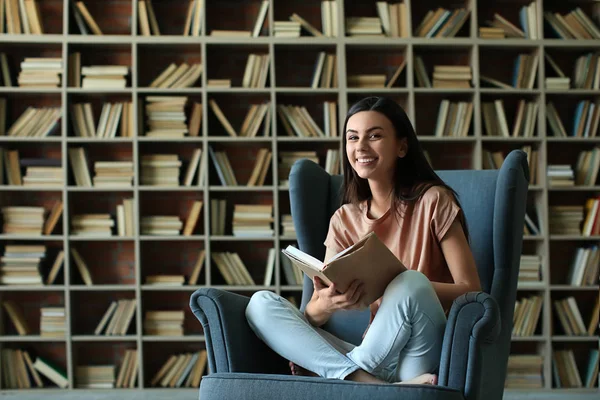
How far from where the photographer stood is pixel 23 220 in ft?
13.3

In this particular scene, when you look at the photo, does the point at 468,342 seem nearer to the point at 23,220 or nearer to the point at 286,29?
the point at 286,29

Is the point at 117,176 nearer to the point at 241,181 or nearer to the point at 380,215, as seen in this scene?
the point at 241,181

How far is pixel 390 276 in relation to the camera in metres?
1.90

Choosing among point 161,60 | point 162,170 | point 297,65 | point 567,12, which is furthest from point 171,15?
point 567,12

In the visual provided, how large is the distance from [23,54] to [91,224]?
1.08 metres

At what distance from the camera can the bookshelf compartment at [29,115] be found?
4.08 metres

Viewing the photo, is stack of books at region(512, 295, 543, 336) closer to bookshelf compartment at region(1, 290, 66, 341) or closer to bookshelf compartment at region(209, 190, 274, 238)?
bookshelf compartment at region(209, 190, 274, 238)

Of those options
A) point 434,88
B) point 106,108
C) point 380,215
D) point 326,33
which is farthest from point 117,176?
point 380,215

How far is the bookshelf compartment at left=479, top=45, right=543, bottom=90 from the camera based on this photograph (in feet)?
13.6

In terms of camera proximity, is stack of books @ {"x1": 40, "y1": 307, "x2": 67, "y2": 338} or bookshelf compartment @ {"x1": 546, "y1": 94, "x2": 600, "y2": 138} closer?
stack of books @ {"x1": 40, "y1": 307, "x2": 67, "y2": 338}

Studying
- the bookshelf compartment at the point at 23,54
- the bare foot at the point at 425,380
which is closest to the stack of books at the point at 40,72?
the bookshelf compartment at the point at 23,54

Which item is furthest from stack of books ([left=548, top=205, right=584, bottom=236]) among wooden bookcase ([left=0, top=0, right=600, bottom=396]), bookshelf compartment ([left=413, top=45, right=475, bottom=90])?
bookshelf compartment ([left=413, top=45, right=475, bottom=90])

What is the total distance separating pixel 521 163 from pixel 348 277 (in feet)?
2.42

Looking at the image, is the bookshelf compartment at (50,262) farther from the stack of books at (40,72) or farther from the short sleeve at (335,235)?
the short sleeve at (335,235)
